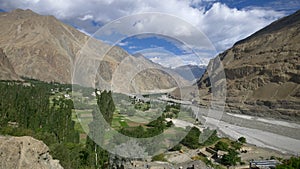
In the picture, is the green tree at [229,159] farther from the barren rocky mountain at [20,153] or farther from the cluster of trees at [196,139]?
the barren rocky mountain at [20,153]

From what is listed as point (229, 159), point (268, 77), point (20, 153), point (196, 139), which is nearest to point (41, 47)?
point (268, 77)

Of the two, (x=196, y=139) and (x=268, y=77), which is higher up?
(x=268, y=77)

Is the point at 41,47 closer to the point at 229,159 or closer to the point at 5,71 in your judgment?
the point at 5,71

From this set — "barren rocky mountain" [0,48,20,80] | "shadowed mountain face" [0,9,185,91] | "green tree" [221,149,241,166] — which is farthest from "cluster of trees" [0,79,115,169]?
"shadowed mountain face" [0,9,185,91]

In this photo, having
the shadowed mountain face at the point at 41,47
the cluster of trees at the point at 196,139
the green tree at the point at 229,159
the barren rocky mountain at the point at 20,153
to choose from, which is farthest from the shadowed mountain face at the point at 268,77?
the shadowed mountain face at the point at 41,47

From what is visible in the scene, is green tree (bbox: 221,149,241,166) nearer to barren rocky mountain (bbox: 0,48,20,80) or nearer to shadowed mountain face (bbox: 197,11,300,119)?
shadowed mountain face (bbox: 197,11,300,119)

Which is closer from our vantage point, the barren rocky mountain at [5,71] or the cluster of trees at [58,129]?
the cluster of trees at [58,129]

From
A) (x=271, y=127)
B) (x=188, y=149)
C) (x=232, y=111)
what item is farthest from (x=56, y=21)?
(x=188, y=149)

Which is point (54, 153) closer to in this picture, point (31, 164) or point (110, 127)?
point (110, 127)
